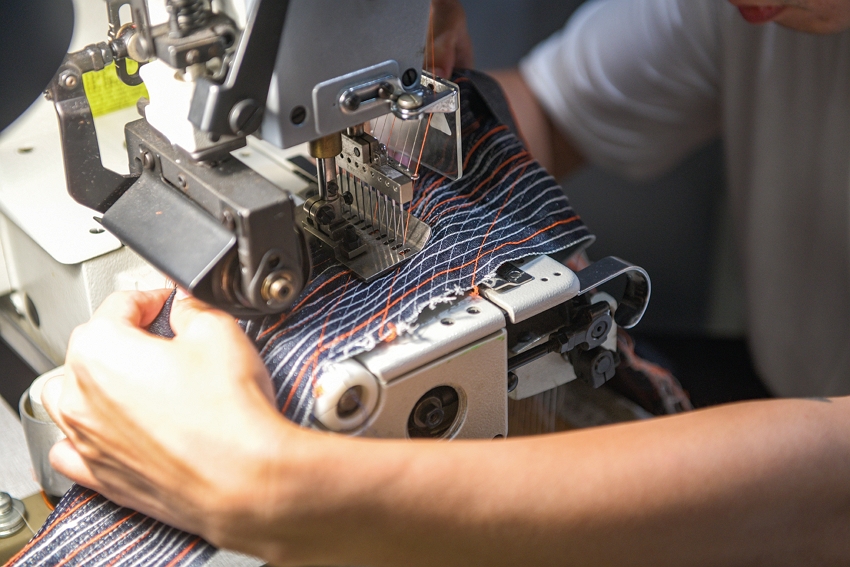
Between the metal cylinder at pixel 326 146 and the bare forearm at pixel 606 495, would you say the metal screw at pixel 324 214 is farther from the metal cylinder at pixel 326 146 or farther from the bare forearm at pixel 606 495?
the bare forearm at pixel 606 495

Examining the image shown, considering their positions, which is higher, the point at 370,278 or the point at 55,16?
the point at 55,16

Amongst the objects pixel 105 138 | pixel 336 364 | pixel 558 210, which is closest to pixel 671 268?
pixel 558 210

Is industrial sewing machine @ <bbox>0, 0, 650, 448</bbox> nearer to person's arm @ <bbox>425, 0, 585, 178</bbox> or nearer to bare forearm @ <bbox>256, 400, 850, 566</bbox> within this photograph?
bare forearm @ <bbox>256, 400, 850, 566</bbox>

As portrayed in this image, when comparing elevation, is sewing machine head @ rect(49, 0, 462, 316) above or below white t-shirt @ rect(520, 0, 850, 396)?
above

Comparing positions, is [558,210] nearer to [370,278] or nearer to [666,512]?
[370,278]

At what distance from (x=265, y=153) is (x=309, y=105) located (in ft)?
1.59

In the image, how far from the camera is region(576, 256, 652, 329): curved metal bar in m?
1.08

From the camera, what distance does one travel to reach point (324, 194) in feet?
3.62

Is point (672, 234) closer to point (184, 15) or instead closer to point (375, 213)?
point (375, 213)

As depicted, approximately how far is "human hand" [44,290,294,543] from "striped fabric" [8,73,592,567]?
0.05 metres

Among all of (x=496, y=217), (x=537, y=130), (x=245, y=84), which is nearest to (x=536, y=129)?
(x=537, y=130)

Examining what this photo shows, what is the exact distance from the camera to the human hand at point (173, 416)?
2.54 feet

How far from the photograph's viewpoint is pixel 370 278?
40.8 inches

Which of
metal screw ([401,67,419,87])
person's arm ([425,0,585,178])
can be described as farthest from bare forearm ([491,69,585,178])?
metal screw ([401,67,419,87])
